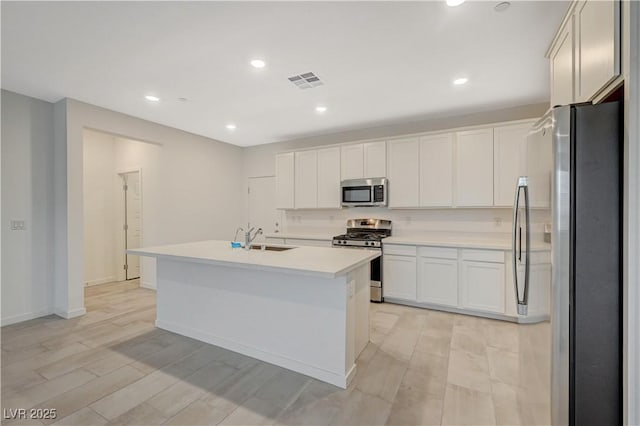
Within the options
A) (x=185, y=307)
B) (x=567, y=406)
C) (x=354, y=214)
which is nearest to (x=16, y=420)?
(x=185, y=307)

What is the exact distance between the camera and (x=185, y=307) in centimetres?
300

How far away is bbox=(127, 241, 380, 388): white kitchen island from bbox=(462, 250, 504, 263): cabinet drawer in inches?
62.0

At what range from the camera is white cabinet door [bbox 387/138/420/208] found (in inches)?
163

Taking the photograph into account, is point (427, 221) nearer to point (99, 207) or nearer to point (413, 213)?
point (413, 213)

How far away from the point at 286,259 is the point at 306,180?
283 cm

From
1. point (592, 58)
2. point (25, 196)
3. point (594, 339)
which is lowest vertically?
point (594, 339)

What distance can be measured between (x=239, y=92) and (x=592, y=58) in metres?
3.00

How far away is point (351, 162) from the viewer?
4.62 meters

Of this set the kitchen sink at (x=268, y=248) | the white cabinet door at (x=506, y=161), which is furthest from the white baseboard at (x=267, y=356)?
the white cabinet door at (x=506, y=161)

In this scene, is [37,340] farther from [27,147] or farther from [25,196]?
[27,147]

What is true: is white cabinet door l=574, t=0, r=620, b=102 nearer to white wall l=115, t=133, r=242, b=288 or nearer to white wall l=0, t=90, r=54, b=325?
white wall l=115, t=133, r=242, b=288

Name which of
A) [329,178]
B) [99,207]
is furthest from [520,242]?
[99,207]

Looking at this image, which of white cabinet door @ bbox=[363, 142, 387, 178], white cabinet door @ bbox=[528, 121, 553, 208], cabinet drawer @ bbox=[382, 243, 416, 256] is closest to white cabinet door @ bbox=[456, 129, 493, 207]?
cabinet drawer @ bbox=[382, 243, 416, 256]

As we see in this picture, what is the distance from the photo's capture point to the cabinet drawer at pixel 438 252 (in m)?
3.62
